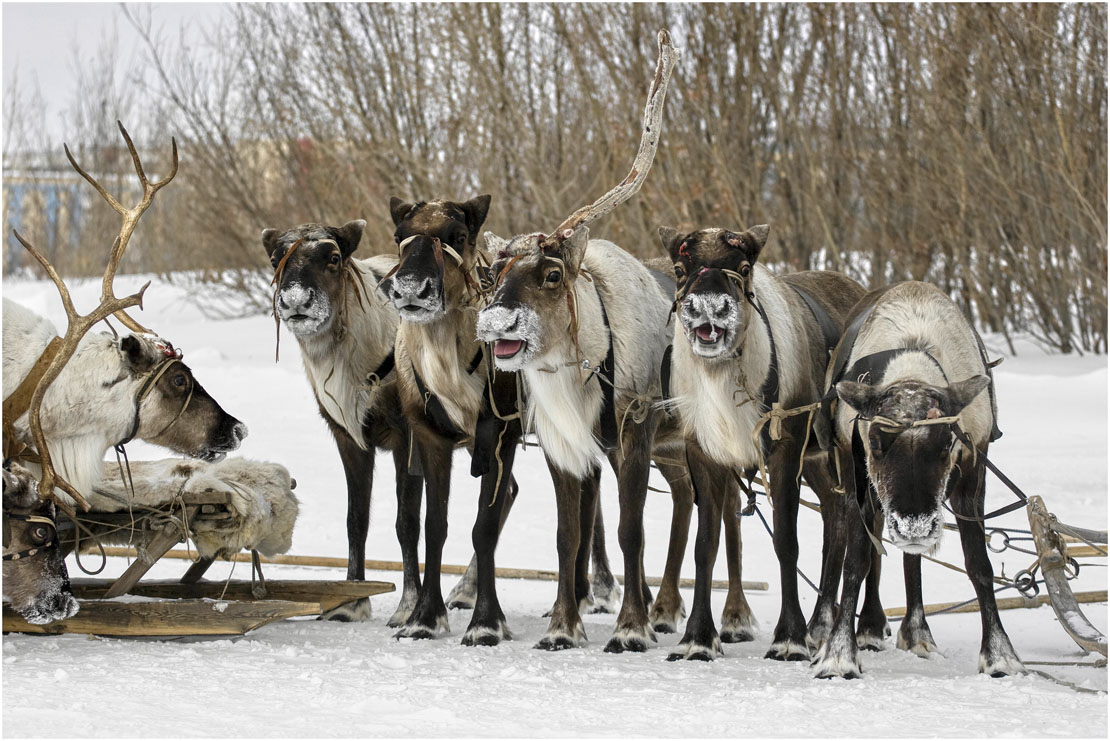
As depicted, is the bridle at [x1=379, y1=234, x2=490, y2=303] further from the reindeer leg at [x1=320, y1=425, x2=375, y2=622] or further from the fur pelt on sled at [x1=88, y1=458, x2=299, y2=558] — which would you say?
the fur pelt on sled at [x1=88, y1=458, x2=299, y2=558]

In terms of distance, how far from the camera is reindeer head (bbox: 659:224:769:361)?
577 centimetres

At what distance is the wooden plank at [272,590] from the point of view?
6.87m

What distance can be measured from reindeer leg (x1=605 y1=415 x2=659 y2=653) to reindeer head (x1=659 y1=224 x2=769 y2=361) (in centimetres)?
67

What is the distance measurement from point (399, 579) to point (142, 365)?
2.75m

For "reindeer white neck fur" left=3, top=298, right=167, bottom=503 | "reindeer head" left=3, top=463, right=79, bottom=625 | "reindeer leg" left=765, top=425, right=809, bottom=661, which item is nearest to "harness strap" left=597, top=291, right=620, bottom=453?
"reindeer leg" left=765, top=425, right=809, bottom=661

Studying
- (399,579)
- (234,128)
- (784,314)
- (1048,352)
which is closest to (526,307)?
Answer: (784,314)

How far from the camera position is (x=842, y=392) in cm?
533

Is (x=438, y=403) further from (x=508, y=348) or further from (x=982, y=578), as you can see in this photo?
(x=982, y=578)

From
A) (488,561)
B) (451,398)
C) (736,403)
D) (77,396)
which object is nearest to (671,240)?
(736,403)

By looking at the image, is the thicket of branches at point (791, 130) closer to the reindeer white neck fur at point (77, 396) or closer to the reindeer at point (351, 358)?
the reindeer at point (351, 358)

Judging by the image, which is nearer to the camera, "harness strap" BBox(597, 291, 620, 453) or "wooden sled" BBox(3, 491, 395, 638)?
"wooden sled" BBox(3, 491, 395, 638)

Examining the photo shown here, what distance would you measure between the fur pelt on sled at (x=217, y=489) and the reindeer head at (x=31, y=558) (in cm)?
63

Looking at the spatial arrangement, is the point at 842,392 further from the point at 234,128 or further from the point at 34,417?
the point at 234,128

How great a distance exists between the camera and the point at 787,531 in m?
6.20
